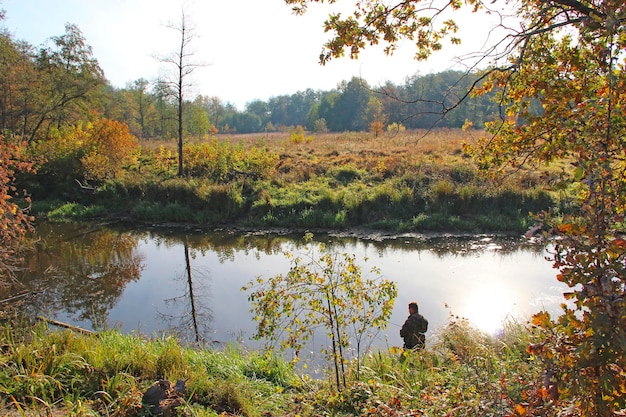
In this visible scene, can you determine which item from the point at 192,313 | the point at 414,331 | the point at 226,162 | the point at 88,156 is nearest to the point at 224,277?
the point at 192,313

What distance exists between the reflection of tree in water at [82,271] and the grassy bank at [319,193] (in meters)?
2.70

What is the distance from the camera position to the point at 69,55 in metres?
26.3

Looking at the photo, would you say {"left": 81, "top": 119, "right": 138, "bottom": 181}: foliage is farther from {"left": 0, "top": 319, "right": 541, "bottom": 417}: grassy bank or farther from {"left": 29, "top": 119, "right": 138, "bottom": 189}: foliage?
{"left": 0, "top": 319, "right": 541, "bottom": 417}: grassy bank

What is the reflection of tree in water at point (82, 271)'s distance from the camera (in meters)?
9.60

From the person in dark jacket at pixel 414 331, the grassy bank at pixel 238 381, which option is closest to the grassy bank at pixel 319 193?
the person in dark jacket at pixel 414 331

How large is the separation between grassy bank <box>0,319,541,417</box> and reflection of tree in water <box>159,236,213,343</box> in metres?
2.15

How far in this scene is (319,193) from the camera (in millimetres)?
17219

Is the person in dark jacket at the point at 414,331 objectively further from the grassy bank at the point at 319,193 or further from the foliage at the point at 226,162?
the foliage at the point at 226,162

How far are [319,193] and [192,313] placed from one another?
894 cm

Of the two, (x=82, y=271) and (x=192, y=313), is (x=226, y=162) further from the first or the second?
(x=192, y=313)

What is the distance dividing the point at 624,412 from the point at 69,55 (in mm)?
30664

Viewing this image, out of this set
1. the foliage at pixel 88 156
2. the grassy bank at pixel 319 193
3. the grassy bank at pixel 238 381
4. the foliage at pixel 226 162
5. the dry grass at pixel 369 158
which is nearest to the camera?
the grassy bank at pixel 238 381

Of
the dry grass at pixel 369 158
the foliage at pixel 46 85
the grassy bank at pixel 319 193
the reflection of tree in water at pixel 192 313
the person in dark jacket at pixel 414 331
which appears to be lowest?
the reflection of tree in water at pixel 192 313

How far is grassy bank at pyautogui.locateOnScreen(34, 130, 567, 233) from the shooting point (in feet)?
50.2
